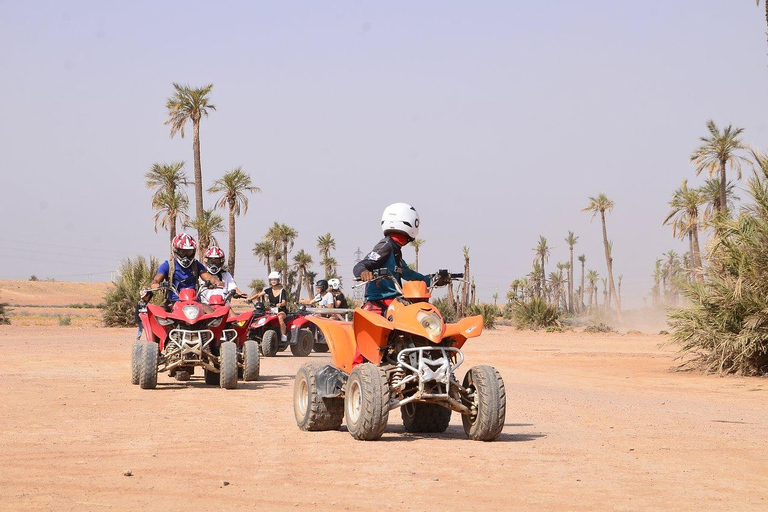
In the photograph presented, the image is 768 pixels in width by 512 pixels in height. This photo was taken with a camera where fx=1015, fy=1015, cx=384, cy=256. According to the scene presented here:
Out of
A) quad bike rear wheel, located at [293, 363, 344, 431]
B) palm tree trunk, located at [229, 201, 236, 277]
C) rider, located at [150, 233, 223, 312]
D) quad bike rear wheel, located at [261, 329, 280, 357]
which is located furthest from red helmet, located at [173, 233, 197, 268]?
palm tree trunk, located at [229, 201, 236, 277]

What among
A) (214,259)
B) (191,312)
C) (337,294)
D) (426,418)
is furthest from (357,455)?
(337,294)

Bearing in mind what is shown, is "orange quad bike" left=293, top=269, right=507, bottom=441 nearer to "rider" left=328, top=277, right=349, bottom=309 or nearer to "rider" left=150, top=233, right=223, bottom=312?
"rider" left=150, top=233, right=223, bottom=312

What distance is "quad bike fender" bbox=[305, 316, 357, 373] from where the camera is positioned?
1012cm

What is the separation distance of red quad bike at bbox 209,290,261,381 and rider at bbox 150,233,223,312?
1.35 feet

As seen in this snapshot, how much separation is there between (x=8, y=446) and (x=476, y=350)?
74.7 feet

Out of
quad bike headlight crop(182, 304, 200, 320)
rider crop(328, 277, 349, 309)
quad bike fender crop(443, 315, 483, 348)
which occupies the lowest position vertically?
quad bike fender crop(443, 315, 483, 348)

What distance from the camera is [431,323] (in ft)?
30.5

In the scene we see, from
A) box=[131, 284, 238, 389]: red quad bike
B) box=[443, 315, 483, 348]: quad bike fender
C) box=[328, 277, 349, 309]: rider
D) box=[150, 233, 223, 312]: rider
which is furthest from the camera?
box=[328, 277, 349, 309]: rider

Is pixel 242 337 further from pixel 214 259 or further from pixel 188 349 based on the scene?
pixel 188 349

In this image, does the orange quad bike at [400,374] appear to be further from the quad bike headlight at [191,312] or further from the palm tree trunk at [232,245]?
the palm tree trunk at [232,245]

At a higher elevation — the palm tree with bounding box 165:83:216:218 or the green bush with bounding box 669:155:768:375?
the palm tree with bounding box 165:83:216:218

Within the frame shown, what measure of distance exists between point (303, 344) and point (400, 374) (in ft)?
52.3

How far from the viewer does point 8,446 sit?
873cm

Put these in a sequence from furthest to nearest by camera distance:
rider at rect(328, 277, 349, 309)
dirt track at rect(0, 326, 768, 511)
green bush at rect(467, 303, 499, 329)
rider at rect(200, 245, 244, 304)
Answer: green bush at rect(467, 303, 499, 329) → rider at rect(328, 277, 349, 309) → rider at rect(200, 245, 244, 304) → dirt track at rect(0, 326, 768, 511)
